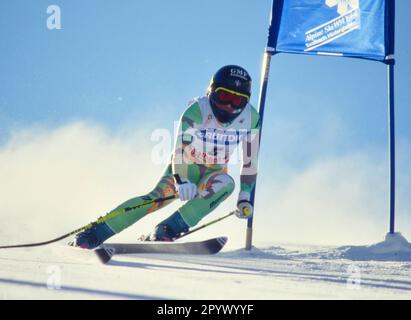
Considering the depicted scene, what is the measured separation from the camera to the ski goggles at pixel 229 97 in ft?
19.9

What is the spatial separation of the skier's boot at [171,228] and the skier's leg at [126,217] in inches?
10.5

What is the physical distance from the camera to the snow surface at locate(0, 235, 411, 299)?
10.2ft

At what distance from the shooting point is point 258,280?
388 centimetres

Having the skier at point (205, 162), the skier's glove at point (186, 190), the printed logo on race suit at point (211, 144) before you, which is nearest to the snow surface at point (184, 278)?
the skier at point (205, 162)

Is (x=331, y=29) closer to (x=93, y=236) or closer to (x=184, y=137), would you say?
(x=184, y=137)

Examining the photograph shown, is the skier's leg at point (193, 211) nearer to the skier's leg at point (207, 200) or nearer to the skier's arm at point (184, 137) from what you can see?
the skier's leg at point (207, 200)

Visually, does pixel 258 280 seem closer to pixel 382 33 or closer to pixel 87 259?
pixel 87 259

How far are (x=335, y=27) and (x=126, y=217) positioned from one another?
444cm

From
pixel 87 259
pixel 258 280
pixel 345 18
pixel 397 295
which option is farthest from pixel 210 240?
pixel 345 18

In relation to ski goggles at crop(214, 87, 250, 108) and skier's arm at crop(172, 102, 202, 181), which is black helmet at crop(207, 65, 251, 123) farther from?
skier's arm at crop(172, 102, 202, 181)

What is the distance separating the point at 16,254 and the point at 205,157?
2.51 metres

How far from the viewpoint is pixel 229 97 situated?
6.09 meters

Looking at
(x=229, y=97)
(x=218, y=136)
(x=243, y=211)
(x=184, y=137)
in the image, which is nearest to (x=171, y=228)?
(x=243, y=211)

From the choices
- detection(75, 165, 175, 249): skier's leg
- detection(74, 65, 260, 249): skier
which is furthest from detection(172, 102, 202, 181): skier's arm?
detection(75, 165, 175, 249): skier's leg
